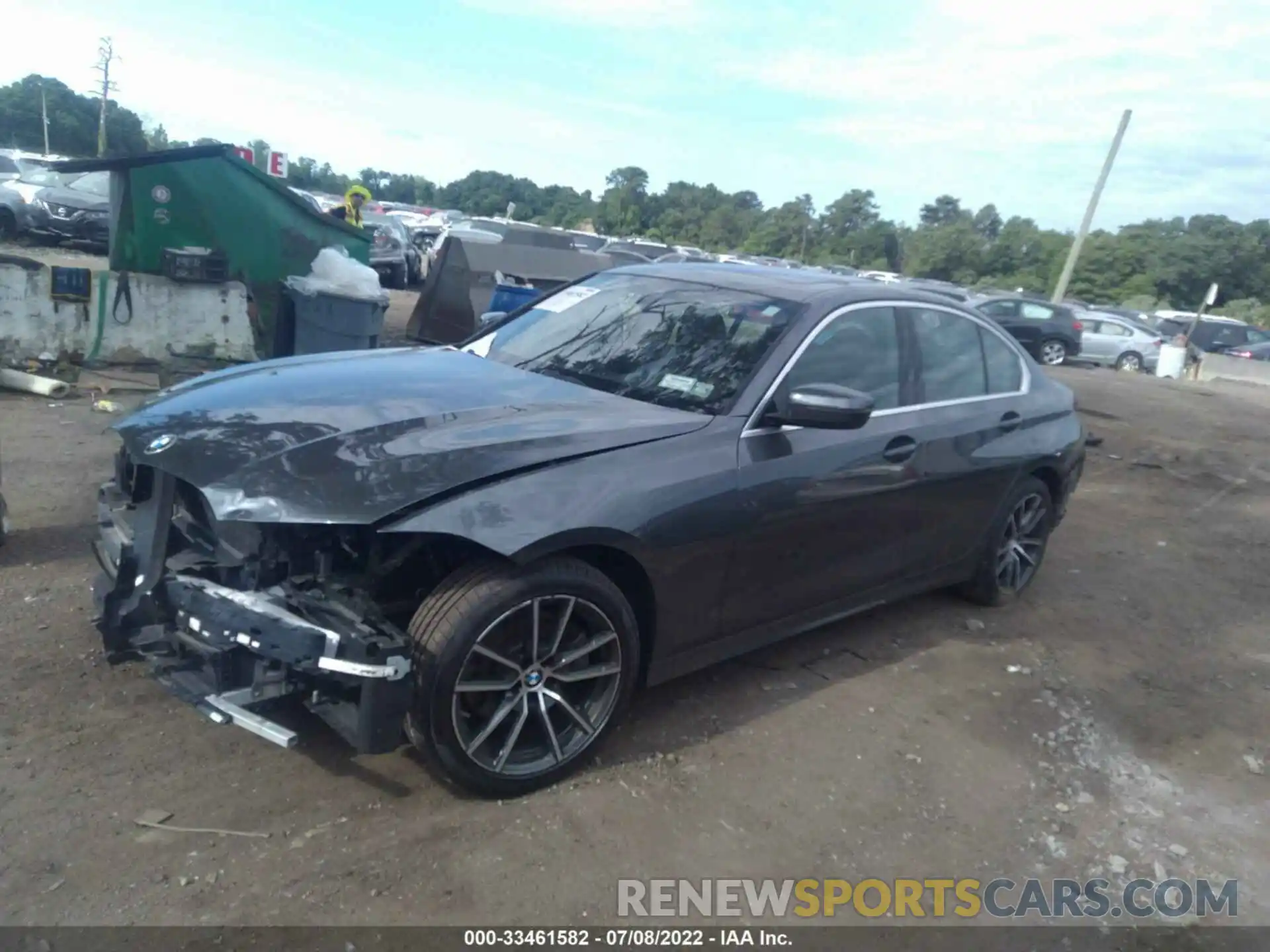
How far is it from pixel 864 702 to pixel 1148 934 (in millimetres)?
1466

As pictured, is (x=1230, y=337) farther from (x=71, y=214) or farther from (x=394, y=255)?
(x=71, y=214)

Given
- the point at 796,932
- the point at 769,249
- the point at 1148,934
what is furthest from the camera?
the point at 769,249

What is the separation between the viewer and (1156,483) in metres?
9.63

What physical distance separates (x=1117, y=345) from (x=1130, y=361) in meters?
0.48

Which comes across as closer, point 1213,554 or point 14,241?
point 1213,554

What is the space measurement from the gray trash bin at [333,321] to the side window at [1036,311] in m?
17.2

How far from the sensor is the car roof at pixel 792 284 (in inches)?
174

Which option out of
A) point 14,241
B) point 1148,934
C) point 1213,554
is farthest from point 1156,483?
point 14,241

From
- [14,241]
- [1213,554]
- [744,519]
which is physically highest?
[744,519]

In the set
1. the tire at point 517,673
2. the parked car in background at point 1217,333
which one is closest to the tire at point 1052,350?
the parked car in background at point 1217,333

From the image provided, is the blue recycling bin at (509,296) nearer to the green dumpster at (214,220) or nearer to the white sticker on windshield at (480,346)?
the green dumpster at (214,220)

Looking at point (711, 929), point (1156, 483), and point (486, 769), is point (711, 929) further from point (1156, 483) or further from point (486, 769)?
point (1156, 483)

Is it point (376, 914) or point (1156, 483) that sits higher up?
point (1156, 483)

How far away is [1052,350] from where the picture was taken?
22.6m
